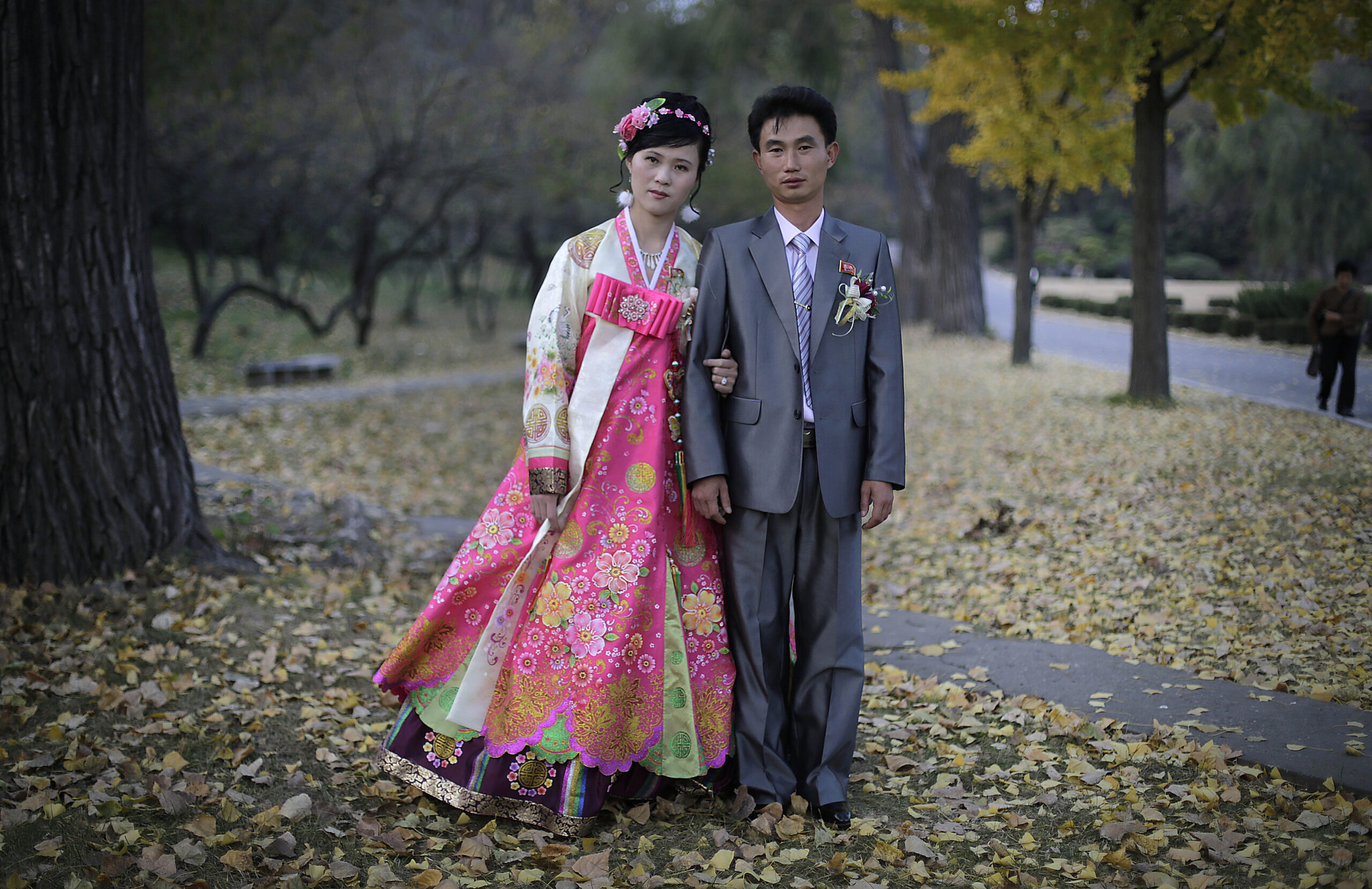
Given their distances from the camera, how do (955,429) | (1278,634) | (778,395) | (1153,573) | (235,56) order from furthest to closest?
(235,56) → (955,429) → (1153,573) → (1278,634) → (778,395)

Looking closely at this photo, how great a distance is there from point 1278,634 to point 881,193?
3034 centimetres


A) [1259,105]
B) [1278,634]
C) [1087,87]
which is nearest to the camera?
[1278,634]

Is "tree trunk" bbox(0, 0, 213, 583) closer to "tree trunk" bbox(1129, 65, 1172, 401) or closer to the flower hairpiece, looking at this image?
the flower hairpiece

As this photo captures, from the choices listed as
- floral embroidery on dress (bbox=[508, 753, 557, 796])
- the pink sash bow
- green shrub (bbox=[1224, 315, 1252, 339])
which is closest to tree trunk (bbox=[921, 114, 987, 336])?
green shrub (bbox=[1224, 315, 1252, 339])

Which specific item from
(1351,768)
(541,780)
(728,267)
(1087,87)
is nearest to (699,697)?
(541,780)

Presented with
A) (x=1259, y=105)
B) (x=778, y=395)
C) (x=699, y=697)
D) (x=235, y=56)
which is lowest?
(x=699, y=697)

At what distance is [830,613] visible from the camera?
9.09ft

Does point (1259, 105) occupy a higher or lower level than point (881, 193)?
lower

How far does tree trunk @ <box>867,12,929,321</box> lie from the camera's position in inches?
635

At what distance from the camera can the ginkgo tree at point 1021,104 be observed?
8.95m

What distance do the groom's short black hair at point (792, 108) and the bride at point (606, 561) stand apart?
16cm

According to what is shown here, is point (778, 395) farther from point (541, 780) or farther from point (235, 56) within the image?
point (235, 56)

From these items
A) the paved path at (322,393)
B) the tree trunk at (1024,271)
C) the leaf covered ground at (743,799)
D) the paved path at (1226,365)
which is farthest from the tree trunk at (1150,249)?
the paved path at (322,393)

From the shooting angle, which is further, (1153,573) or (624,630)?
(1153,573)
